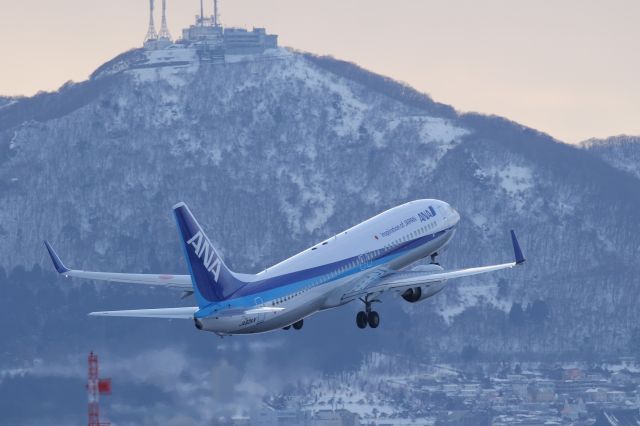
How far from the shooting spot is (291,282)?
147625 millimetres

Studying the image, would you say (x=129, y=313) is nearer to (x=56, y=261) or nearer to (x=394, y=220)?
(x=56, y=261)

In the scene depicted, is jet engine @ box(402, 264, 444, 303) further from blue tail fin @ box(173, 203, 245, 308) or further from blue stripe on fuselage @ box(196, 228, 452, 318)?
blue tail fin @ box(173, 203, 245, 308)

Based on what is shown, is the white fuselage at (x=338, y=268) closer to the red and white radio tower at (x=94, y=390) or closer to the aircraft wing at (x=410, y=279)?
the aircraft wing at (x=410, y=279)

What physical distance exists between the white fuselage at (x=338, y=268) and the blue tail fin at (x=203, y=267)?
60 centimetres

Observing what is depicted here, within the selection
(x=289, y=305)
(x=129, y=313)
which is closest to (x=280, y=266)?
(x=289, y=305)

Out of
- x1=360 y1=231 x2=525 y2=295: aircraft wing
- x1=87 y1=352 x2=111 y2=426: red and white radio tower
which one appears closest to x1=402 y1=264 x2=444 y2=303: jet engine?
x1=360 y1=231 x2=525 y2=295: aircraft wing

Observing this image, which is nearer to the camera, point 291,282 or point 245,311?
point 245,311

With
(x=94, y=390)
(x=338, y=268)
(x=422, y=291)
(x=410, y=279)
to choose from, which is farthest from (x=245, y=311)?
(x=422, y=291)

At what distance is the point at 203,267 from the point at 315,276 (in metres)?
11.2

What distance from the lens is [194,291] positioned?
142 meters

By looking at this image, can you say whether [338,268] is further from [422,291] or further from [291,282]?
[422,291]

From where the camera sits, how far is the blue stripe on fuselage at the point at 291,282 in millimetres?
142125

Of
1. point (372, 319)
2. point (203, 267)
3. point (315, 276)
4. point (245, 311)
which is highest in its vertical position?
point (203, 267)

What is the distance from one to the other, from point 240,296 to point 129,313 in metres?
6.89
